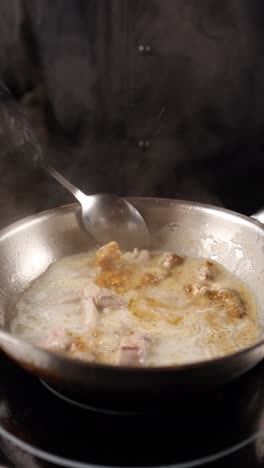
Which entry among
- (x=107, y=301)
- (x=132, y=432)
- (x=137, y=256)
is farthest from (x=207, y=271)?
(x=132, y=432)

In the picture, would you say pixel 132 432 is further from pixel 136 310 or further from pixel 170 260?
pixel 170 260

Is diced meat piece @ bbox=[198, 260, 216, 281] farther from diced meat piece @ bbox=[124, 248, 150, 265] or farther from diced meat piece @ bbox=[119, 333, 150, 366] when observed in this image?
diced meat piece @ bbox=[119, 333, 150, 366]

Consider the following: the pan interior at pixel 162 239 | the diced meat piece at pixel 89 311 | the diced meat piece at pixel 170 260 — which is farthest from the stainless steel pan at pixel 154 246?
the diced meat piece at pixel 89 311

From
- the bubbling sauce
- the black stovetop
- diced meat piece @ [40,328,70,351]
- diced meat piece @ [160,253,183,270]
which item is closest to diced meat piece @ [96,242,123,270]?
the bubbling sauce

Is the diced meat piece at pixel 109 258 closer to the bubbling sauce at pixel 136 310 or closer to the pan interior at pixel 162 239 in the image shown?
the bubbling sauce at pixel 136 310

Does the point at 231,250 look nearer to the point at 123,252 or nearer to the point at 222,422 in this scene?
the point at 123,252
